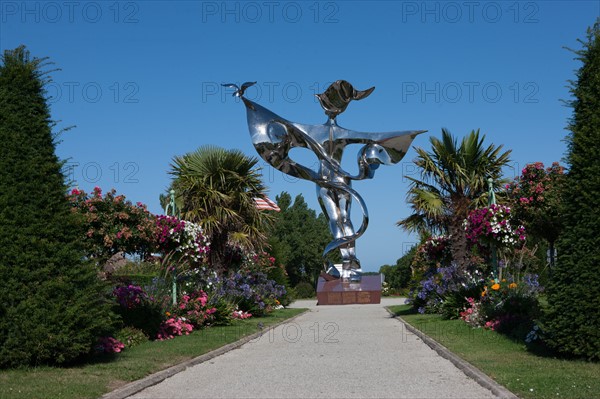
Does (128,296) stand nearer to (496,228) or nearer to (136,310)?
(136,310)

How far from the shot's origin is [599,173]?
9148 mm

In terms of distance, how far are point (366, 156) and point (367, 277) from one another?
9550 mm

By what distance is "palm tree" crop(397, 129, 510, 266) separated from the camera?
19.9 metres

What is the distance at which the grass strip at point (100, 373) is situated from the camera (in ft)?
24.9

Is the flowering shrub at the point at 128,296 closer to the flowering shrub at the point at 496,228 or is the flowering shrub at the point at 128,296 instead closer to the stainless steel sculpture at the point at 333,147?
the flowering shrub at the point at 496,228

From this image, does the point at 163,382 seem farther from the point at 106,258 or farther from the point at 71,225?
the point at 106,258

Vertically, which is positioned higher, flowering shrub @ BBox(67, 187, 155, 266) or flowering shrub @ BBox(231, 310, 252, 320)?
flowering shrub @ BBox(67, 187, 155, 266)

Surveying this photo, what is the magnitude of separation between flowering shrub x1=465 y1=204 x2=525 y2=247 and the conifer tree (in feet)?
21.8

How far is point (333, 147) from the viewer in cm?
2670

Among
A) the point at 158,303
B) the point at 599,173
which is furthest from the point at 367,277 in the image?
the point at 599,173

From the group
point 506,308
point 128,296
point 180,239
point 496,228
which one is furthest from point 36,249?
point 496,228

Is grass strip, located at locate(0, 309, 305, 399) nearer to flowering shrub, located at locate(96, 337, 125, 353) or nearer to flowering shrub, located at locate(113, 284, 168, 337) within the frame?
flowering shrub, located at locate(96, 337, 125, 353)

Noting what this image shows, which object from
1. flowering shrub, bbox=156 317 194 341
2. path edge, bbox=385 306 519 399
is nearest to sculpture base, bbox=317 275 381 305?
flowering shrub, bbox=156 317 194 341

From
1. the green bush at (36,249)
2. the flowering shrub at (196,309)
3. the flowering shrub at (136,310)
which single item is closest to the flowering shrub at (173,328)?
the flowering shrub at (136,310)
